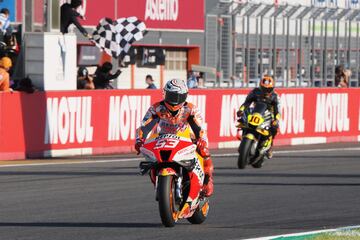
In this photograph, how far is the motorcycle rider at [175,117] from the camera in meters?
10.5

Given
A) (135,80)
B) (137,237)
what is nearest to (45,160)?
(137,237)

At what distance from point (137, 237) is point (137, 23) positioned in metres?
15.8

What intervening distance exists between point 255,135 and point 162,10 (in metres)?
15.0

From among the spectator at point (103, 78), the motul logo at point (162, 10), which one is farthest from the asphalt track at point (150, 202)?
the motul logo at point (162, 10)

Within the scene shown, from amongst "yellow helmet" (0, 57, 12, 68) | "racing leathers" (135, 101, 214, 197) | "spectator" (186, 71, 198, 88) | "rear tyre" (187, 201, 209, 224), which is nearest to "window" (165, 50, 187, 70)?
"spectator" (186, 71, 198, 88)

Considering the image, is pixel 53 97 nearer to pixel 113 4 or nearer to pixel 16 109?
pixel 16 109

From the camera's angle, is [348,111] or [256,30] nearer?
[348,111]

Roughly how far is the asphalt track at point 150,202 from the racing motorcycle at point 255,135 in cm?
20

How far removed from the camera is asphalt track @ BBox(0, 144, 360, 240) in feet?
33.4

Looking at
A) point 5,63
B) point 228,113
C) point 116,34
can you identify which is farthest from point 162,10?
point 5,63

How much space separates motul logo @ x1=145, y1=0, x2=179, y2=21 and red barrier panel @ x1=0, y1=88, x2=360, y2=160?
7.09 metres

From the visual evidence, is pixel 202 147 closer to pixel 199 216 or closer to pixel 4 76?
pixel 199 216

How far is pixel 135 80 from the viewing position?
31.7 m

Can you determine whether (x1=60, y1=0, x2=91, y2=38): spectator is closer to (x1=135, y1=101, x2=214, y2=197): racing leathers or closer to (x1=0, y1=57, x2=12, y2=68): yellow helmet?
(x1=0, y1=57, x2=12, y2=68): yellow helmet
